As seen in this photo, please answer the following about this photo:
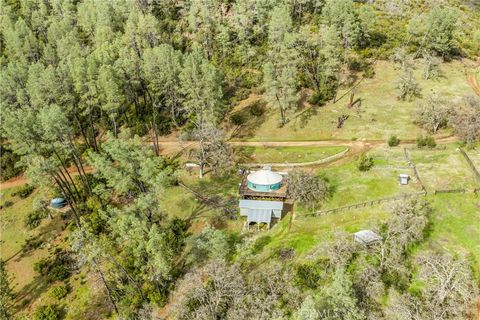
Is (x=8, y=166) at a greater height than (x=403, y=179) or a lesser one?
lesser

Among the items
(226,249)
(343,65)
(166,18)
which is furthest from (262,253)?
(166,18)

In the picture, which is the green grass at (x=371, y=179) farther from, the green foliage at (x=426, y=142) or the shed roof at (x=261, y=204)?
the shed roof at (x=261, y=204)

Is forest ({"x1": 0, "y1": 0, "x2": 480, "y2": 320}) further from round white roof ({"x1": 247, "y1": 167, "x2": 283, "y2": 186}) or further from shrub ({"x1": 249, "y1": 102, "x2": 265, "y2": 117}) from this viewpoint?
round white roof ({"x1": 247, "y1": 167, "x2": 283, "y2": 186})

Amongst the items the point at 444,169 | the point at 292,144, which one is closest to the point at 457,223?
the point at 444,169

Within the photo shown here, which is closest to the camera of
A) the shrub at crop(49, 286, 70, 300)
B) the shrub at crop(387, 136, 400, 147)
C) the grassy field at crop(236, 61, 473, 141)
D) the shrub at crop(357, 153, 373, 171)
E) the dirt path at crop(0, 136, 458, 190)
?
the shrub at crop(49, 286, 70, 300)

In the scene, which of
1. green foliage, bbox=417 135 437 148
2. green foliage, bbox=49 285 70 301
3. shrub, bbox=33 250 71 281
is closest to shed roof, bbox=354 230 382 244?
green foliage, bbox=417 135 437 148

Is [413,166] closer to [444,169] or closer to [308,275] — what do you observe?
[444,169]
